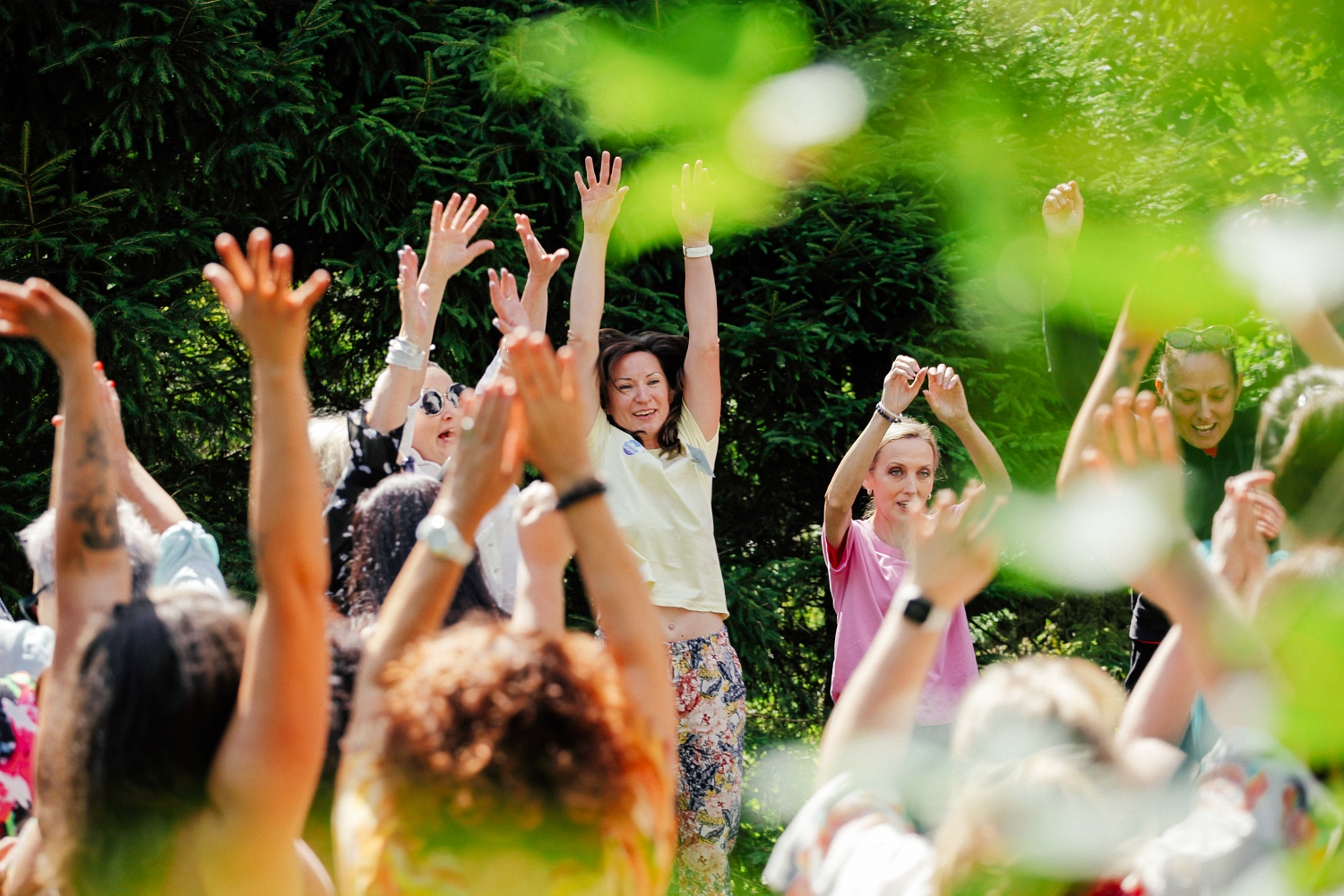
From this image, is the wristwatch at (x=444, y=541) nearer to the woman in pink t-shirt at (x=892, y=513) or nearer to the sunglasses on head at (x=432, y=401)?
the sunglasses on head at (x=432, y=401)

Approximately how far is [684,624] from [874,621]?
638mm

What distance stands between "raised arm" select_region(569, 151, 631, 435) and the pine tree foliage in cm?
157

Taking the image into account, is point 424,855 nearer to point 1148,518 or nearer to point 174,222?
point 1148,518

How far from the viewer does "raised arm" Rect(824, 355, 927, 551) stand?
3473mm

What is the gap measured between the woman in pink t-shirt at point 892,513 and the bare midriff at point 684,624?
1.48 feet

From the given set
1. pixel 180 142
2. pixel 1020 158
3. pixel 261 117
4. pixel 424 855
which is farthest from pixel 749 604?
pixel 424 855

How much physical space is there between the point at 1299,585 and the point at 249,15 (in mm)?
4890

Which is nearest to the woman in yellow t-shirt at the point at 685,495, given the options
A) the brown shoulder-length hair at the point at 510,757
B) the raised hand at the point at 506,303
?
the raised hand at the point at 506,303

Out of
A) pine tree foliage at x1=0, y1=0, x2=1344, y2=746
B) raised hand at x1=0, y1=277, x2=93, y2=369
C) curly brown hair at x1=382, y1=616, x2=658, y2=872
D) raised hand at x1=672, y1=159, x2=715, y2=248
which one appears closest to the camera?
curly brown hair at x1=382, y1=616, x2=658, y2=872

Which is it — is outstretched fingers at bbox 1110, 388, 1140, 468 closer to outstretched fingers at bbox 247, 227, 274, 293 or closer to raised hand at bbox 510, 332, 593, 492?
raised hand at bbox 510, 332, 593, 492

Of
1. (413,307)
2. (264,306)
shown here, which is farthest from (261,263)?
(413,307)

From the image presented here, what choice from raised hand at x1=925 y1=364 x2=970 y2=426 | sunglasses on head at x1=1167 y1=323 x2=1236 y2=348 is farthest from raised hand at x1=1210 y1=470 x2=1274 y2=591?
raised hand at x1=925 y1=364 x2=970 y2=426

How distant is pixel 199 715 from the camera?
138cm

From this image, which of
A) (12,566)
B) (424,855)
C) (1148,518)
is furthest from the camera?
(12,566)
